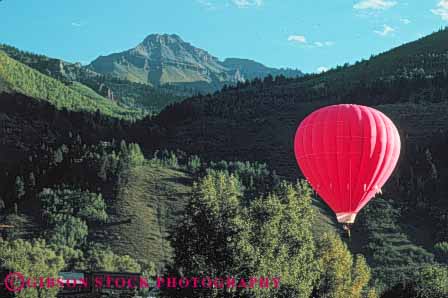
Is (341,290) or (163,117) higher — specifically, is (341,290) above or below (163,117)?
below

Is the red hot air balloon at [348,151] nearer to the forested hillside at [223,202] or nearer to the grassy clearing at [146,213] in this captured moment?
the forested hillside at [223,202]

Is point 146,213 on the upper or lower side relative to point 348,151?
lower

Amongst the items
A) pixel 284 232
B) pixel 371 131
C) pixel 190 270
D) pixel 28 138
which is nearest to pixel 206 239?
pixel 190 270

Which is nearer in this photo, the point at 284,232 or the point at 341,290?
the point at 284,232

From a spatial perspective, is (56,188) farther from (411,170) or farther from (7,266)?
(411,170)

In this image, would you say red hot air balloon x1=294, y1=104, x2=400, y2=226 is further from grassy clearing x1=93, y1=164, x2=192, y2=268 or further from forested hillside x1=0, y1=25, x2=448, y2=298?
grassy clearing x1=93, y1=164, x2=192, y2=268

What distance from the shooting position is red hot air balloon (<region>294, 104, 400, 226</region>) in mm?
30953

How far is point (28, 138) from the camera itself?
178 meters

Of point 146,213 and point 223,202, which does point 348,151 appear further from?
point 146,213

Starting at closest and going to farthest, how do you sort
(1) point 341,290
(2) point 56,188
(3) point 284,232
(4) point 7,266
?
(3) point 284,232 → (1) point 341,290 → (4) point 7,266 → (2) point 56,188

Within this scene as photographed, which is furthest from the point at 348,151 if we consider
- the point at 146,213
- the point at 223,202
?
the point at 146,213

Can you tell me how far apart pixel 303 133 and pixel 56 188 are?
83.4 m

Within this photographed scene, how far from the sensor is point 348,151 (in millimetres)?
31078

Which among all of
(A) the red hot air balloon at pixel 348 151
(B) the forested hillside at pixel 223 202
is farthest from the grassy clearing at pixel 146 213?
(A) the red hot air balloon at pixel 348 151
